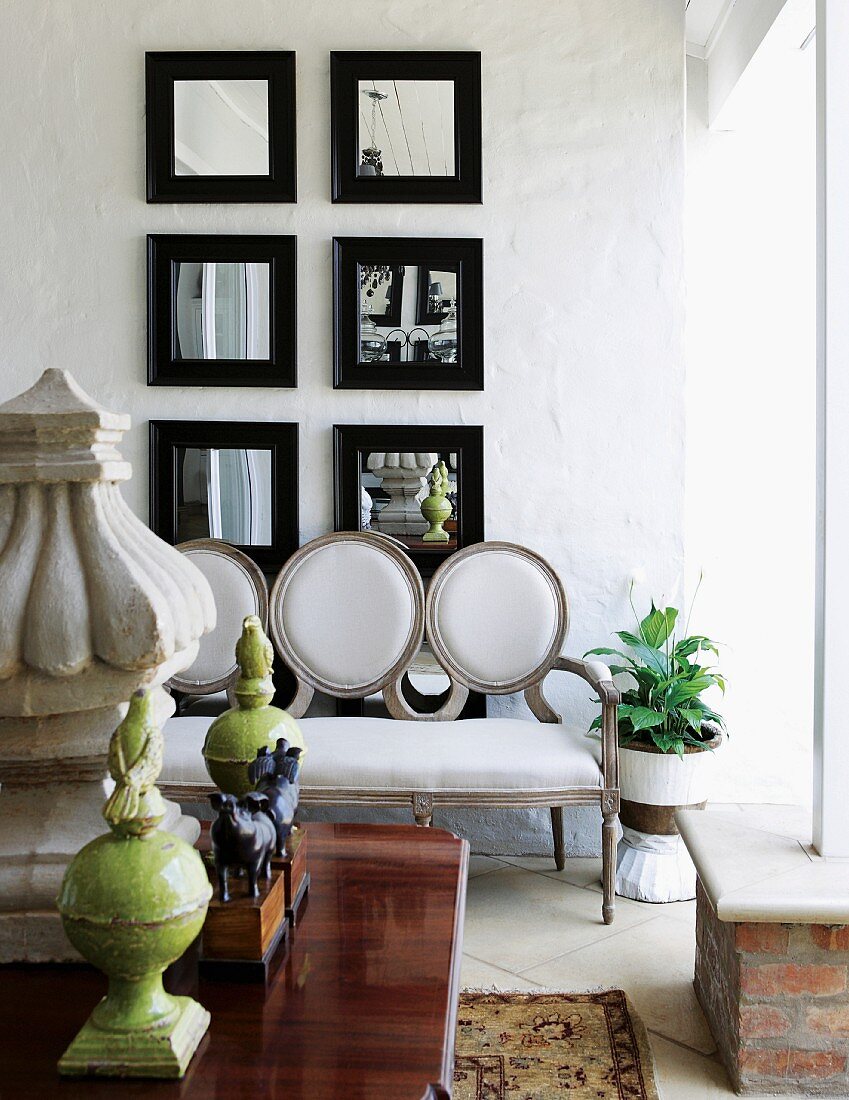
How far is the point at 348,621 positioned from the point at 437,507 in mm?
501


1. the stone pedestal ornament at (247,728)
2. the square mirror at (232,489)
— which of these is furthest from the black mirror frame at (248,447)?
the stone pedestal ornament at (247,728)

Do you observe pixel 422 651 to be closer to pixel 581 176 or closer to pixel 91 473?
pixel 581 176

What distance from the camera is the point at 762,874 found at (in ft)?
7.79

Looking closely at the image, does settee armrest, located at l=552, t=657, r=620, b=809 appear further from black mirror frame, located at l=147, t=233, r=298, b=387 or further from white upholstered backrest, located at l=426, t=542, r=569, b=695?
black mirror frame, located at l=147, t=233, r=298, b=387

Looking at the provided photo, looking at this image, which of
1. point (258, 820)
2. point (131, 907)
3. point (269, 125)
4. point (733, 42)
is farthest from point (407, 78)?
point (131, 907)

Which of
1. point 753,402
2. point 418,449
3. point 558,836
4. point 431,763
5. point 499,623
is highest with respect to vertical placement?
point 753,402

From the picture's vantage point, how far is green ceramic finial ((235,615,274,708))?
5.96ft

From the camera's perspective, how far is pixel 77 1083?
1.22m

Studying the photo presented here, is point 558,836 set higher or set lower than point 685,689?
lower

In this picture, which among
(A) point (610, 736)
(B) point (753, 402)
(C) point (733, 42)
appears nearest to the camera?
(A) point (610, 736)

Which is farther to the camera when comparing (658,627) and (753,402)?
(753,402)

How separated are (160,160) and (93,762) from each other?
262cm

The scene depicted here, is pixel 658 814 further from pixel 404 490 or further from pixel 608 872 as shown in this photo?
pixel 404 490

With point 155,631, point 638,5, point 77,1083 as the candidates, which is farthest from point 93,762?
point 638,5
